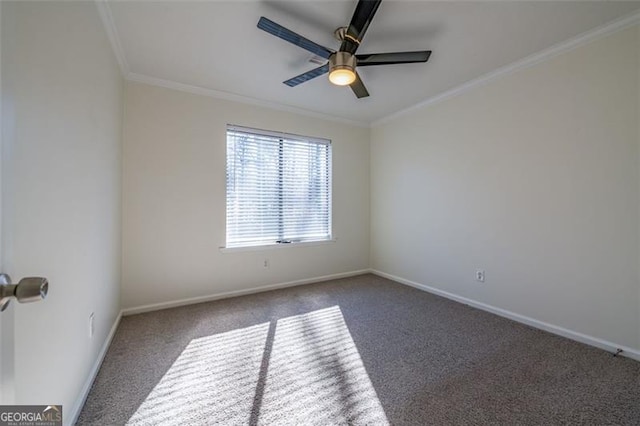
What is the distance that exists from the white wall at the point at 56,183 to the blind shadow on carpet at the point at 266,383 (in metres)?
0.49

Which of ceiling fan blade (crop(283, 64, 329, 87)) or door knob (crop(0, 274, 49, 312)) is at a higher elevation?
ceiling fan blade (crop(283, 64, 329, 87))

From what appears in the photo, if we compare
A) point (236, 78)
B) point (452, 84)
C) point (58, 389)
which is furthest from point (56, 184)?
point (452, 84)

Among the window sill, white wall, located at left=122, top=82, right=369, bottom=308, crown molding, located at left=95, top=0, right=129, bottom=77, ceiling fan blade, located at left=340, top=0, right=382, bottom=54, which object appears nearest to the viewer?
ceiling fan blade, located at left=340, top=0, right=382, bottom=54

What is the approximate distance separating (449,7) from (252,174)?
247 centimetres

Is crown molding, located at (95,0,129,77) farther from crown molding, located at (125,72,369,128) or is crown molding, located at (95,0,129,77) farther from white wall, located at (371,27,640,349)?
white wall, located at (371,27,640,349)

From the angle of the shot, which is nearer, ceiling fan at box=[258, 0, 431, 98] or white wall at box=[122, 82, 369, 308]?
Result: ceiling fan at box=[258, 0, 431, 98]

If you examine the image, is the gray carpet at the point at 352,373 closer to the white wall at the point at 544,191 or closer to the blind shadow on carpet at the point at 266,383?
the blind shadow on carpet at the point at 266,383

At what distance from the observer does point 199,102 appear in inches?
116

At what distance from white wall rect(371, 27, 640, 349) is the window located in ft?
4.36

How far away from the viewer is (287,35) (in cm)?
172

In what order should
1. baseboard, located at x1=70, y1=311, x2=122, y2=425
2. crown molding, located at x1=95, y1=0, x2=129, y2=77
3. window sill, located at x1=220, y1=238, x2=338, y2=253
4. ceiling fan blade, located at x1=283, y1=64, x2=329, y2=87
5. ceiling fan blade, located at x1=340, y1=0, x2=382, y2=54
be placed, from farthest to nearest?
window sill, located at x1=220, y1=238, x2=338, y2=253, ceiling fan blade, located at x1=283, y1=64, x2=329, y2=87, crown molding, located at x1=95, y1=0, x2=129, y2=77, ceiling fan blade, located at x1=340, y1=0, x2=382, y2=54, baseboard, located at x1=70, y1=311, x2=122, y2=425

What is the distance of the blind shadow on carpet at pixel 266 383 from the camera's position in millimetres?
1388

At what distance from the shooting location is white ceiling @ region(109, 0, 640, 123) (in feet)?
5.88

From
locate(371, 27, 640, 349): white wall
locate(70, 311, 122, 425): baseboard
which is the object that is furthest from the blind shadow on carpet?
locate(371, 27, 640, 349): white wall
